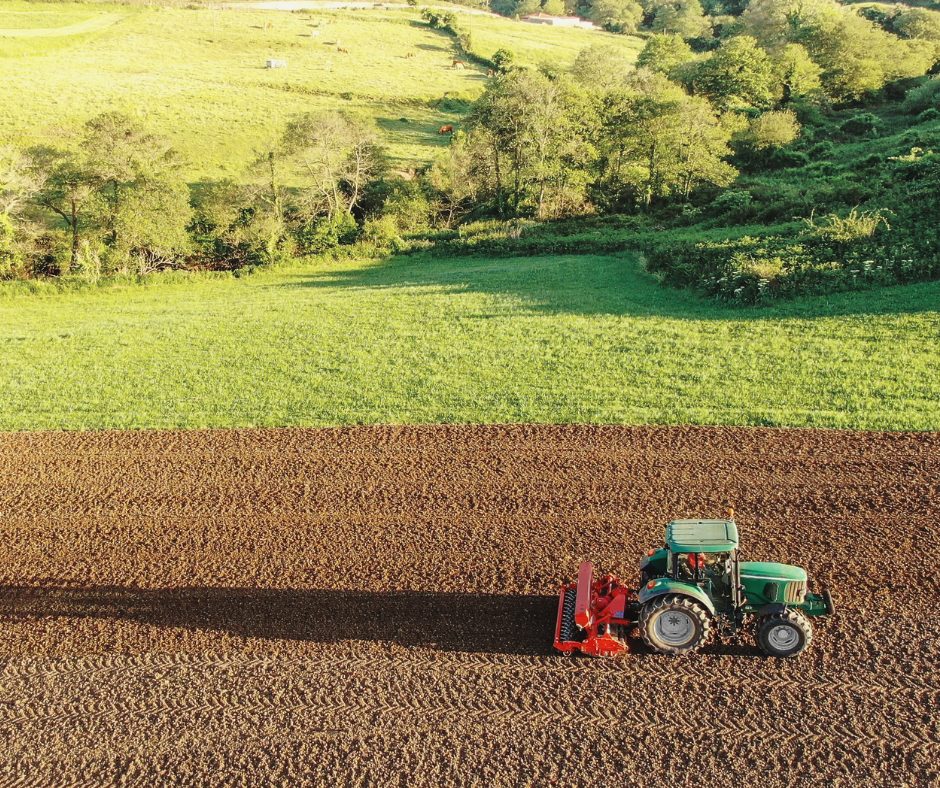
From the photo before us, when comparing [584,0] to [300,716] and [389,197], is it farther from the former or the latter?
[300,716]

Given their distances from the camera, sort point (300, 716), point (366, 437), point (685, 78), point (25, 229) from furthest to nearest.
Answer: point (685, 78), point (25, 229), point (366, 437), point (300, 716)

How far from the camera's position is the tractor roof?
10.4 meters

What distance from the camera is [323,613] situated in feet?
39.5

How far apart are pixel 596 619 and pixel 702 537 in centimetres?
200

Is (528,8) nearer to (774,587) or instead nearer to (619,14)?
(619,14)

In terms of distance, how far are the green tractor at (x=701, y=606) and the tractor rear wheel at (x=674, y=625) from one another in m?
0.01

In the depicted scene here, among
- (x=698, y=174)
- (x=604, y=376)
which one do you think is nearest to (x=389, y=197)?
(x=698, y=174)

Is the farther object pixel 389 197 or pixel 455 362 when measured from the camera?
pixel 389 197

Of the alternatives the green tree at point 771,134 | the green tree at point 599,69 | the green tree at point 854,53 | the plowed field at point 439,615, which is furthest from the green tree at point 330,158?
the green tree at point 854,53

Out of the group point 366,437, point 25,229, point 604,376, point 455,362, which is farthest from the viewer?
point 25,229

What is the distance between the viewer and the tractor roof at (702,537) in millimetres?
10414

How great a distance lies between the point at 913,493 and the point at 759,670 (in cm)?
730

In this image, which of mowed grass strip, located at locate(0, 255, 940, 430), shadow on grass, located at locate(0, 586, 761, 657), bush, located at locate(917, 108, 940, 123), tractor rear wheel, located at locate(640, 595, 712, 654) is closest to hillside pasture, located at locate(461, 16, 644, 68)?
bush, located at locate(917, 108, 940, 123)

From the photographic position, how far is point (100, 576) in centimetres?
1340
